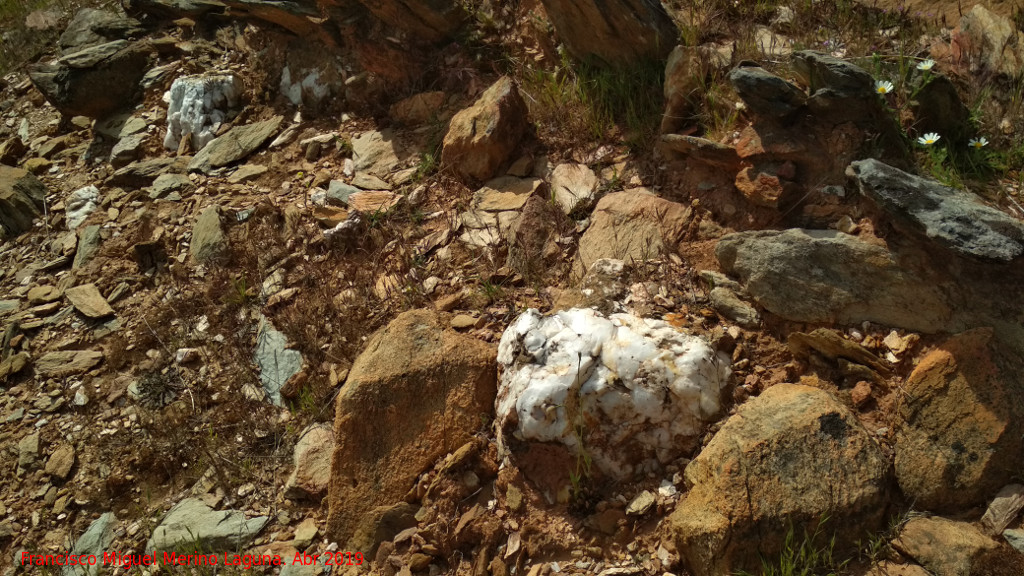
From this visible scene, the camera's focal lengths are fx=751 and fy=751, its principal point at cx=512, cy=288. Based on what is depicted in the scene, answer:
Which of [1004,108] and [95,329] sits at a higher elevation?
[1004,108]

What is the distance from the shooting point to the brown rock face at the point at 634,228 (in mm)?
3611

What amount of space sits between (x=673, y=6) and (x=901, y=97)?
153 centimetres

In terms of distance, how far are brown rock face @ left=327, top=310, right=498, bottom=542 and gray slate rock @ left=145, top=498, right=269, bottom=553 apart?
449 mm

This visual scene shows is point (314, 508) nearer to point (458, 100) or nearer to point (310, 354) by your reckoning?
point (310, 354)

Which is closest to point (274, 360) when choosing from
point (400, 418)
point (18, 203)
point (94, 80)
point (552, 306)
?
point (400, 418)

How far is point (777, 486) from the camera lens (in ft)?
8.60

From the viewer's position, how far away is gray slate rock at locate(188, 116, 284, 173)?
5383 mm

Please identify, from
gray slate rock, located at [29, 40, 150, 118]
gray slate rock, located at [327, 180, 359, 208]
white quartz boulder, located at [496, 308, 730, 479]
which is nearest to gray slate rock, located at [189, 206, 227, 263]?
gray slate rock, located at [327, 180, 359, 208]

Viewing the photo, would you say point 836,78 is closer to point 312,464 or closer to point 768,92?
point 768,92

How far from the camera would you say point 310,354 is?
396 cm

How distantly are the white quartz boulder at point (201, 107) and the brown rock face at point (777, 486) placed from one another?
4553 millimetres

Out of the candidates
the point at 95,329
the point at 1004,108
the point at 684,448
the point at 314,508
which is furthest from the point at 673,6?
the point at 95,329

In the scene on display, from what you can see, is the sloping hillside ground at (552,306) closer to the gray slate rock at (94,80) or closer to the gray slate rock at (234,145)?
the gray slate rock at (234,145)

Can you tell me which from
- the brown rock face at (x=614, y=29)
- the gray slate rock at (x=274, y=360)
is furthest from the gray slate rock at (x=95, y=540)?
the brown rock face at (x=614, y=29)
